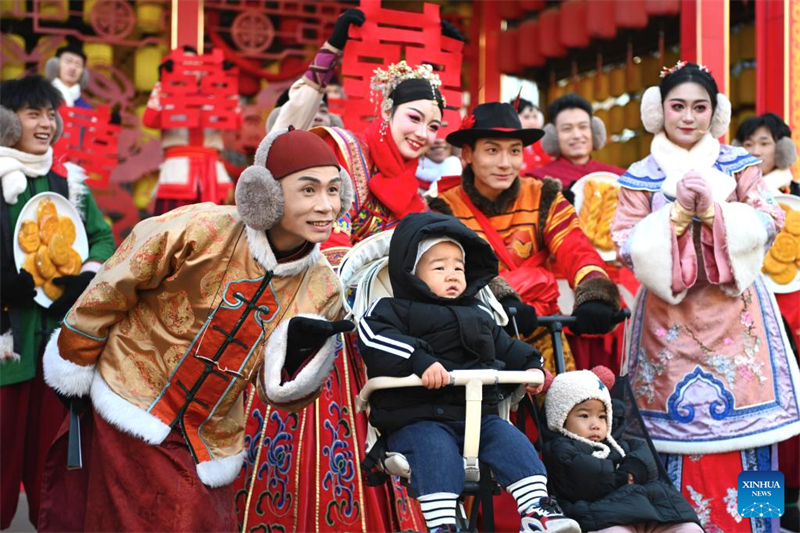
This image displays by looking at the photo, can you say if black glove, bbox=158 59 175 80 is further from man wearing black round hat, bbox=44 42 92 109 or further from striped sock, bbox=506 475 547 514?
striped sock, bbox=506 475 547 514

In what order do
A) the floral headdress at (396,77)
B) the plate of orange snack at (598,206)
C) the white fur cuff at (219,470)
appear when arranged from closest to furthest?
the white fur cuff at (219,470), the floral headdress at (396,77), the plate of orange snack at (598,206)

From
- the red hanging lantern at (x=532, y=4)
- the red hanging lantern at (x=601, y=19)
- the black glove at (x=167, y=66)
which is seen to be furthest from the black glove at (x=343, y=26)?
the red hanging lantern at (x=532, y=4)

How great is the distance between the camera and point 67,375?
→ 12.7 feet

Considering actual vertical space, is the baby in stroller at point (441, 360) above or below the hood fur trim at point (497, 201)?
below

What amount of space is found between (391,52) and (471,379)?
7.54 ft

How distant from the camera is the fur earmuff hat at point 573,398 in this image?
4.28m

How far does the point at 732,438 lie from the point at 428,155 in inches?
141

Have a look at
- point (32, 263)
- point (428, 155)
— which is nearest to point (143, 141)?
point (428, 155)

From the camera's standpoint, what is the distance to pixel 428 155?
794cm

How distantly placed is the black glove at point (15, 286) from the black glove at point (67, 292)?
0.49 ft

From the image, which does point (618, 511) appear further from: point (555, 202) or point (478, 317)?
point (555, 202)

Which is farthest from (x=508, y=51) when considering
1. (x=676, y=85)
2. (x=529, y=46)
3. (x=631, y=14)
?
(x=676, y=85)

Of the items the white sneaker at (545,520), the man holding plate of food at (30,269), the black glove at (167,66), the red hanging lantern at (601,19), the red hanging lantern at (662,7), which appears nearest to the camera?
the white sneaker at (545,520)

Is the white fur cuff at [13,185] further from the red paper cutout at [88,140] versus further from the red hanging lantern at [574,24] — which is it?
the red hanging lantern at [574,24]
